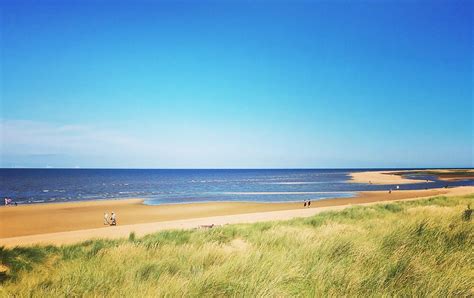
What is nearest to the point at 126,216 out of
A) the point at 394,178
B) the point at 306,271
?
the point at 306,271

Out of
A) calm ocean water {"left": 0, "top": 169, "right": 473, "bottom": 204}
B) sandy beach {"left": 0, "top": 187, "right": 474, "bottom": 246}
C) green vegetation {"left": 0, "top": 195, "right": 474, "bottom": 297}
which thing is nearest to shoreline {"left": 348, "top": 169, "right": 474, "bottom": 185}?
calm ocean water {"left": 0, "top": 169, "right": 473, "bottom": 204}

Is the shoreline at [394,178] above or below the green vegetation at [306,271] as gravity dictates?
below

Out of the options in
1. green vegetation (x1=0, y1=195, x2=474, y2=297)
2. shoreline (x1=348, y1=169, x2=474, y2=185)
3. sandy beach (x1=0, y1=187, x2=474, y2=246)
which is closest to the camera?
green vegetation (x1=0, y1=195, x2=474, y2=297)

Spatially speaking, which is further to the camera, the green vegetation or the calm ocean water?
A: the calm ocean water

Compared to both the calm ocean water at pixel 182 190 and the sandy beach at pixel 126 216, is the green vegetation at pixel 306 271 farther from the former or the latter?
the calm ocean water at pixel 182 190

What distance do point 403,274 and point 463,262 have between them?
1.24 metres

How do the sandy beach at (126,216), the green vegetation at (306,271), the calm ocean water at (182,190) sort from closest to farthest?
the green vegetation at (306,271) < the sandy beach at (126,216) < the calm ocean water at (182,190)

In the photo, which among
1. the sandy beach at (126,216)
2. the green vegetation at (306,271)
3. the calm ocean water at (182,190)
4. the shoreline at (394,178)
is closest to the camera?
the green vegetation at (306,271)

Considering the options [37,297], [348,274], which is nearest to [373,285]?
[348,274]

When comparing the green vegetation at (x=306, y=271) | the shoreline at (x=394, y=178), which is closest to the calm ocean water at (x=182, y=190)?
the shoreline at (x=394, y=178)

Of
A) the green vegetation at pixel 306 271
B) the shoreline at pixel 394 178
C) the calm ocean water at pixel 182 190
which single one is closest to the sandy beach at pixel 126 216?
the calm ocean water at pixel 182 190

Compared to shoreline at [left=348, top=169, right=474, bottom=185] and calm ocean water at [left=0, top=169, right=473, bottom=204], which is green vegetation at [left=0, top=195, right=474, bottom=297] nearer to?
calm ocean water at [left=0, top=169, right=473, bottom=204]

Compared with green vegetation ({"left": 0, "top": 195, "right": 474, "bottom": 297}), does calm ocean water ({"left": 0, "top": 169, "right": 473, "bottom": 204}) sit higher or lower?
lower

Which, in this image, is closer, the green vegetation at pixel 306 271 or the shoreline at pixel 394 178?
the green vegetation at pixel 306 271
